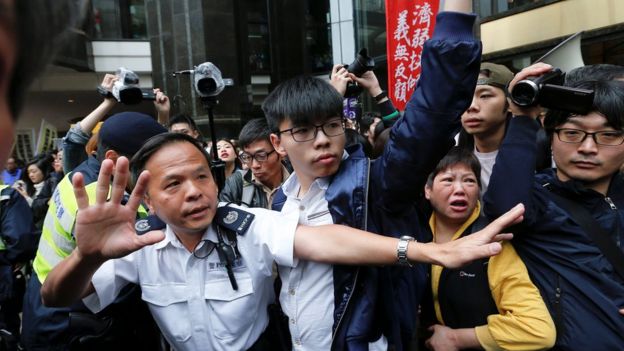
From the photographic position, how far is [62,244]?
199 cm

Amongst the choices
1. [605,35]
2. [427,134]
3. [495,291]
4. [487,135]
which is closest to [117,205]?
[427,134]

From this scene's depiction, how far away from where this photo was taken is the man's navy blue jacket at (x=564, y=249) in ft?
5.32

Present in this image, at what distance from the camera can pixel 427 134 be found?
4.38ft

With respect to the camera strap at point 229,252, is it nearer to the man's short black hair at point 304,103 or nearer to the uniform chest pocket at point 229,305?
the uniform chest pocket at point 229,305

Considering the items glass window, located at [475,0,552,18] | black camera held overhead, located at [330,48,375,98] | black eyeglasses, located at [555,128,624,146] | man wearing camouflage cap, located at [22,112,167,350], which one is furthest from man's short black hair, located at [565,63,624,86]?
glass window, located at [475,0,552,18]

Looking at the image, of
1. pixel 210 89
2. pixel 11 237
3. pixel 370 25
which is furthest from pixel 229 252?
pixel 370 25

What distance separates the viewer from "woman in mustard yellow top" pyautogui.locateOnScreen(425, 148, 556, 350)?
1.65 metres

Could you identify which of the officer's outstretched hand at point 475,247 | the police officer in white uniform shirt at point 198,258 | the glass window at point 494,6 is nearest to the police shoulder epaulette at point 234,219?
the police officer in white uniform shirt at point 198,258

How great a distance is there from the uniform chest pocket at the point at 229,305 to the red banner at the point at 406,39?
13.2 ft

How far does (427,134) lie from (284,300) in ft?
2.51

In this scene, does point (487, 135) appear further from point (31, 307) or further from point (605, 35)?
point (605, 35)

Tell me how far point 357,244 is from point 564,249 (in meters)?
0.78

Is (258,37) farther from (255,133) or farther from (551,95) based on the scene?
(551,95)

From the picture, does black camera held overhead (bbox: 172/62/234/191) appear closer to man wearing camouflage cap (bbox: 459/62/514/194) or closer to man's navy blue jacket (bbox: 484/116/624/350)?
man wearing camouflage cap (bbox: 459/62/514/194)
